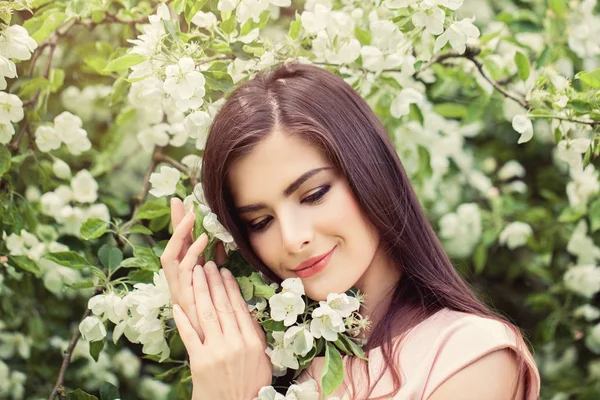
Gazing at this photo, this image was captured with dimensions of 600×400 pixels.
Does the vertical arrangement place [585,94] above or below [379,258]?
above

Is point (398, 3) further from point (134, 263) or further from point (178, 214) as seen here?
point (134, 263)

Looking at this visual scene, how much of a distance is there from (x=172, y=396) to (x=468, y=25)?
3.90 ft

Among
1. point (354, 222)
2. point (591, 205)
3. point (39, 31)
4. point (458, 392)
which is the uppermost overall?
point (39, 31)

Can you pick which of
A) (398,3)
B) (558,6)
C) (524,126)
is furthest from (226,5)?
(558,6)

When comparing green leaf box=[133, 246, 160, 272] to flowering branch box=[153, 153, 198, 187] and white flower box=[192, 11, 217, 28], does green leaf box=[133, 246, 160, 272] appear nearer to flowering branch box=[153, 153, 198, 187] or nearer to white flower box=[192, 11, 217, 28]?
flowering branch box=[153, 153, 198, 187]

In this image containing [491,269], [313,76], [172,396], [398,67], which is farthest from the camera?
[491,269]

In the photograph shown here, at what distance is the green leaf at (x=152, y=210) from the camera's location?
170cm

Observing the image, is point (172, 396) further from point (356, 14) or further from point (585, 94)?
point (585, 94)

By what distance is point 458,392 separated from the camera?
4.12 feet

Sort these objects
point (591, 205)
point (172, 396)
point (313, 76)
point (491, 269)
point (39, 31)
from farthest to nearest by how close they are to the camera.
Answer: point (491, 269) < point (591, 205) < point (172, 396) < point (39, 31) < point (313, 76)

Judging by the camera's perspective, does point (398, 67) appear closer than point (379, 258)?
No

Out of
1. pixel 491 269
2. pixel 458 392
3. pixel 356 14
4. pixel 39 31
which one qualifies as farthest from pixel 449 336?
pixel 491 269

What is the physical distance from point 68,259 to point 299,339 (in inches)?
21.4

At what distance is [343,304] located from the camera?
1.35 metres
